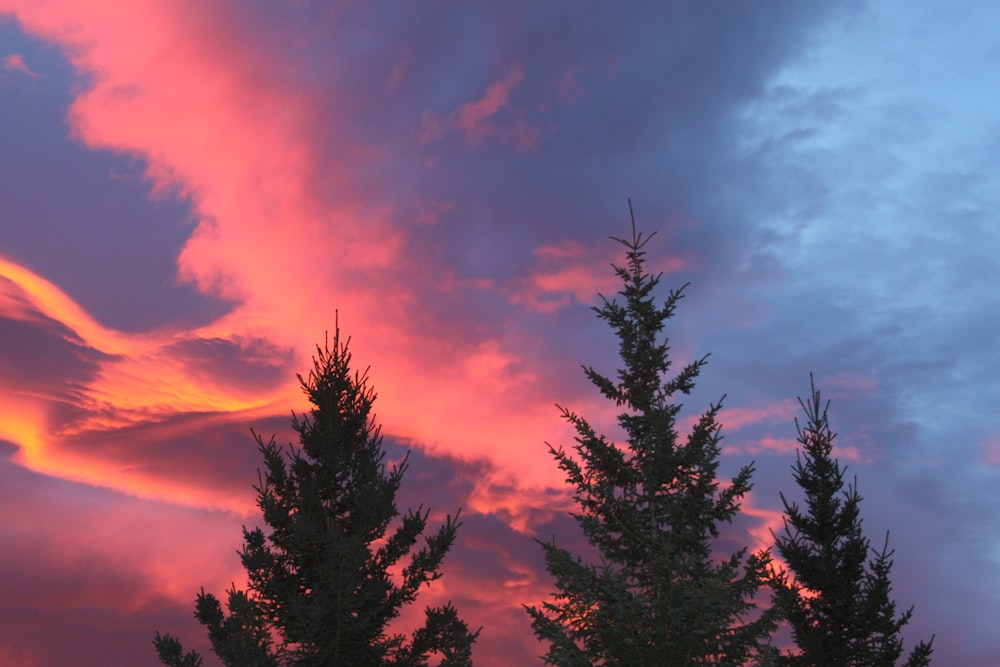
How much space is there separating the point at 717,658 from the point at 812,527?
10.8 meters

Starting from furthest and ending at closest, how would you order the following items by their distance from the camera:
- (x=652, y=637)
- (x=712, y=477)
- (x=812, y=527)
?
1. (x=812, y=527)
2. (x=712, y=477)
3. (x=652, y=637)

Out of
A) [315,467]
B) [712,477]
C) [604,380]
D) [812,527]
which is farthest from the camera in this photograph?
[812,527]

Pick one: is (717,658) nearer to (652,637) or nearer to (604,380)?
(652,637)

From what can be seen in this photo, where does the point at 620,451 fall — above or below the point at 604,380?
below

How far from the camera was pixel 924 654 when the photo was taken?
22.7 metres

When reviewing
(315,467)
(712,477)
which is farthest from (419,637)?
(712,477)

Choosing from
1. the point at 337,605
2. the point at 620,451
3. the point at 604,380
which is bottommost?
the point at 337,605

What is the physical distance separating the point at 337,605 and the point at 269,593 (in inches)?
110

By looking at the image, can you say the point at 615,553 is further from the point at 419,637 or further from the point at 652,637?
the point at 419,637

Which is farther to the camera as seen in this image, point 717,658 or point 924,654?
point 924,654

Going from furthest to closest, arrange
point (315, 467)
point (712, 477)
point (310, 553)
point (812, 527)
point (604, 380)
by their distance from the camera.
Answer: point (812, 527) < point (315, 467) < point (310, 553) < point (604, 380) < point (712, 477)

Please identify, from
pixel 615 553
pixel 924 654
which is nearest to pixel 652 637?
pixel 615 553

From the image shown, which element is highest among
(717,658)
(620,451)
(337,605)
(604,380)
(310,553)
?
(604,380)

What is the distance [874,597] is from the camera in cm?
2369
